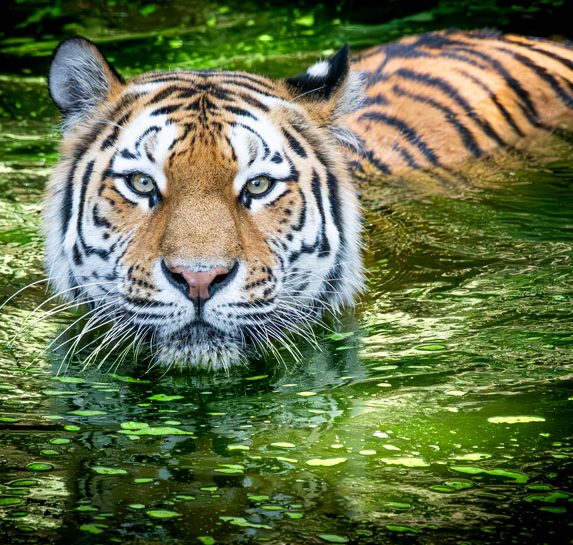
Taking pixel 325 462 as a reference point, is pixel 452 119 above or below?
above

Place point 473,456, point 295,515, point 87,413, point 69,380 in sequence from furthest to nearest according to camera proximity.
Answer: point 69,380 → point 87,413 → point 473,456 → point 295,515

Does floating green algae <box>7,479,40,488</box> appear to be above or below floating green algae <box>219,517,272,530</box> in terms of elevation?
above

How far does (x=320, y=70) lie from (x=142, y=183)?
2.87ft

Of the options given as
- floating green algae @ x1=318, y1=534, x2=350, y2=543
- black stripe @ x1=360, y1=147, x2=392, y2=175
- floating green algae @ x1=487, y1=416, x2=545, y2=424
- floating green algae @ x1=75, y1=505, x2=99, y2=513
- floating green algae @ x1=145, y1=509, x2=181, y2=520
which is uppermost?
black stripe @ x1=360, y1=147, x2=392, y2=175

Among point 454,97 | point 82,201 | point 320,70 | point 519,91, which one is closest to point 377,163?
point 454,97

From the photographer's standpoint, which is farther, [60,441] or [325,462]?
[60,441]

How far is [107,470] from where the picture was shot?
3004 millimetres

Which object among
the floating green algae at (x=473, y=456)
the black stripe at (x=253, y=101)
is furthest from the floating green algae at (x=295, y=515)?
the black stripe at (x=253, y=101)

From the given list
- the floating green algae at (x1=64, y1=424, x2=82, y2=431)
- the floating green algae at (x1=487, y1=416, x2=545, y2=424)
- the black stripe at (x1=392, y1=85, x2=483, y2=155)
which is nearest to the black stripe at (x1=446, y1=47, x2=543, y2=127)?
the black stripe at (x1=392, y1=85, x2=483, y2=155)

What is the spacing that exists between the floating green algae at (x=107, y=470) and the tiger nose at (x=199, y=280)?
1.93 ft

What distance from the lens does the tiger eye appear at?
3703 millimetres

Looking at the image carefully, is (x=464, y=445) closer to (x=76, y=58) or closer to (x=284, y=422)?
(x=284, y=422)

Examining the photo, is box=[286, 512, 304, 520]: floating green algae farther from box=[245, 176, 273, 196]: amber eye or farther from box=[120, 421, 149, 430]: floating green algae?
box=[245, 176, 273, 196]: amber eye

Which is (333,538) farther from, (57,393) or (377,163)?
(377,163)
